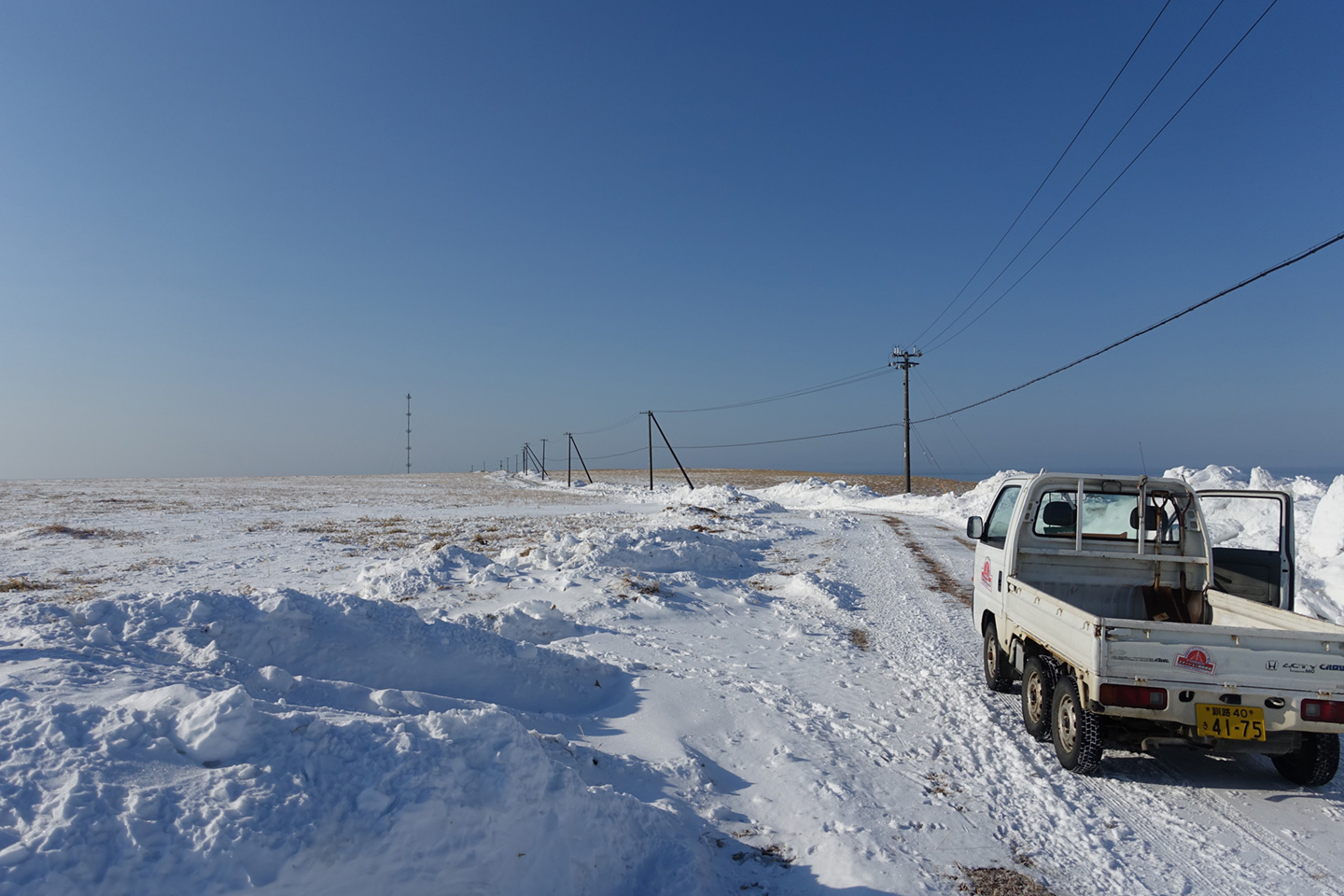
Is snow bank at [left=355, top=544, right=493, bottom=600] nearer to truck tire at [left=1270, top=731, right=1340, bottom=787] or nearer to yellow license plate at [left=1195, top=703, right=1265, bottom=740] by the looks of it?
yellow license plate at [left=1195, top=703, right=1265, bottom=740]

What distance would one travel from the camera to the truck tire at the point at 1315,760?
4785mm

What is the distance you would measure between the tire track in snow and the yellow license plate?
0.54 meters

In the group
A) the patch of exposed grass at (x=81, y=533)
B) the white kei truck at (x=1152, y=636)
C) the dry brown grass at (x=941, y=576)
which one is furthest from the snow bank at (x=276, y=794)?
the patch of exposed grass at (x=81, y=533)

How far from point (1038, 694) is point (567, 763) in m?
4.16

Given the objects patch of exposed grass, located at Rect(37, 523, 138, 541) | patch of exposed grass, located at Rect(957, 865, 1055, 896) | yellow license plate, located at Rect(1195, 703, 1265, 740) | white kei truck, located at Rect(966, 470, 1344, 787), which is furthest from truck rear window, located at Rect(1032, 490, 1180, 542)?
patch of exposed grass, located at Rect(37, 523, 138, 541)

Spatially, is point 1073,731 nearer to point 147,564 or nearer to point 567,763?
point 567,763

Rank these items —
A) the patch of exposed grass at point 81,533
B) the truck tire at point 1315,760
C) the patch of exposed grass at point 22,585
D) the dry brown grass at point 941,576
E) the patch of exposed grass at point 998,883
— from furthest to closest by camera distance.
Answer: the patch of exposed grass at point 81,533 → the dry brown grass at point 941,576 → the patch of exposed grass at point 22,585 → the truck tire at point 1315,760 → the patch of exposed grass at point 998,883

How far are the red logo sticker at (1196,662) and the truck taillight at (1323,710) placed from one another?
0.58 m

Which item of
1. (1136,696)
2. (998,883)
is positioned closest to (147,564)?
(998,883)

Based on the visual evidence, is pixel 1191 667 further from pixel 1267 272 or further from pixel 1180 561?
pixel 1267 272

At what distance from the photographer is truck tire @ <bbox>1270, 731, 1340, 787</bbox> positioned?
479cm

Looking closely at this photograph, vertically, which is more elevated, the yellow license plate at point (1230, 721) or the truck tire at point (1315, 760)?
the yellow license plate at point (1230, 721)

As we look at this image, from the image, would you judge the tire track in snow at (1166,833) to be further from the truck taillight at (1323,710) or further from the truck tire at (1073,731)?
the truck taillight at (1323,710)

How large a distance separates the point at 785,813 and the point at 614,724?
6.28ft
